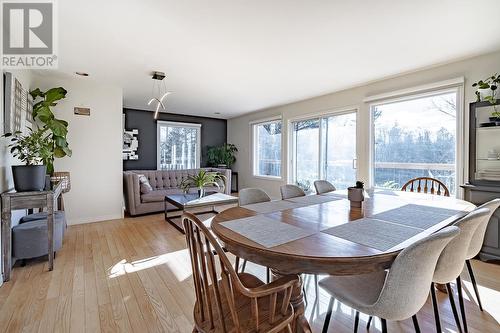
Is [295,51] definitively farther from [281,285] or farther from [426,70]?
[281,285]

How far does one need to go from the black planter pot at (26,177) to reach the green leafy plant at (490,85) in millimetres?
4871

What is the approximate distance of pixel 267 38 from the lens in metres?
2.47

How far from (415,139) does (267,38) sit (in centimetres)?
273

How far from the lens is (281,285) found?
92 centimetres

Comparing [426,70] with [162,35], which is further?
[426,70]

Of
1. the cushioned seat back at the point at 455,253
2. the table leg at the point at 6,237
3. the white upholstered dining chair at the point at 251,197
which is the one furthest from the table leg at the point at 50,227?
the cushioned seat back at the point at 455,253

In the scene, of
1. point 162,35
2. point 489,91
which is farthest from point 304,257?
point 489,91

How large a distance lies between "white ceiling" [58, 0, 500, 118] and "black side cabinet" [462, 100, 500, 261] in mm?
755

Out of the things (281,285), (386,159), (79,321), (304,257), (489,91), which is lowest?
(79,321)

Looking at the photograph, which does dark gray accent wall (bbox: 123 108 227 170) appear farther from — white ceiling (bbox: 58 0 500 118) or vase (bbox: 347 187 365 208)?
vase (bbox: 347 187 365 208)

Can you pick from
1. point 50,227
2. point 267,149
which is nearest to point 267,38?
point 50,227

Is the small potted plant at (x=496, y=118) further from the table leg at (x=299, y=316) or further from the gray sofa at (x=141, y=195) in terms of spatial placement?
the gray sofa at (x=141, y=195)

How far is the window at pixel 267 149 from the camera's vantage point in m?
6.07

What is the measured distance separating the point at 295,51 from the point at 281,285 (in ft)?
8.72
